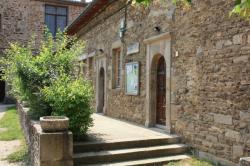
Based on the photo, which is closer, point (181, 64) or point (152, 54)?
point (181, 64)

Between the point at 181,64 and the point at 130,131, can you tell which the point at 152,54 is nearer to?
the point at 181,64

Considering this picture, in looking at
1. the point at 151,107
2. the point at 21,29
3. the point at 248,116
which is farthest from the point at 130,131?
the point at 21,29

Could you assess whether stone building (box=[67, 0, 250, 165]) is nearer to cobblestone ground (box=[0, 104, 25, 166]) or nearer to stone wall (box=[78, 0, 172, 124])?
stone wall (box=[78, 0, 172, 124])

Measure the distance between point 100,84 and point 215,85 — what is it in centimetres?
795

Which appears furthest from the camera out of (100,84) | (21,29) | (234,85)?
(21,29)

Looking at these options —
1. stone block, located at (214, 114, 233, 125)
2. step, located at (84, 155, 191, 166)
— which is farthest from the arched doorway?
stone block, located at (214, 114, 233, 125)

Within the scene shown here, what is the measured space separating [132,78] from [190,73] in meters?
2.96

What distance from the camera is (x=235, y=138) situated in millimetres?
5305

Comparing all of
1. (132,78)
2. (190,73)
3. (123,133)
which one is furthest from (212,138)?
(132,78)

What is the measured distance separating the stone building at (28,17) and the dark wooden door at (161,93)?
16.5m

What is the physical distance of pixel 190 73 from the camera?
21.6 feet

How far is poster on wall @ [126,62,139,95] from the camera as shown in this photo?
29.6 ft

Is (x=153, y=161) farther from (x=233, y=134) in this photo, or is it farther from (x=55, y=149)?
(x=55, y=149)

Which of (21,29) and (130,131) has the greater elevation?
(21,29)
